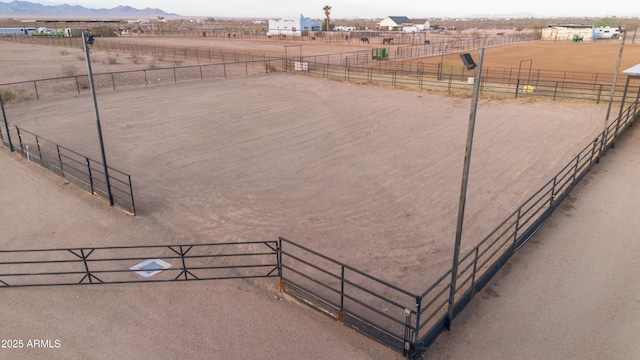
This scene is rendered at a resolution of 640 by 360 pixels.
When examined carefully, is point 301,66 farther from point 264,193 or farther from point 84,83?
point 264,193

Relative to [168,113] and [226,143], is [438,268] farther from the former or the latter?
[168,113]

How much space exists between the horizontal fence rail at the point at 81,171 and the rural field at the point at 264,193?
357 mm

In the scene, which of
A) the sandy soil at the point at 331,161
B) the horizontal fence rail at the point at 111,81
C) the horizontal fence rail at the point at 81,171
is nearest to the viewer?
the sandy soil at the point at 331,161

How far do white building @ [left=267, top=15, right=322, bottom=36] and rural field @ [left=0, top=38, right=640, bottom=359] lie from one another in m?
81.5

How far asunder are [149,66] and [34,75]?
10841 mm

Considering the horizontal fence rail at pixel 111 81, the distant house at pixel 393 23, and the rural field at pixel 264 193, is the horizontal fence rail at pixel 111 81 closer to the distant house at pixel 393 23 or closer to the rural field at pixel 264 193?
the rural field at pixel 264 193

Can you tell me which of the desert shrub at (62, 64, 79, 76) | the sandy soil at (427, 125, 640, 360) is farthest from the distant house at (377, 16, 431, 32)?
the sandy soil at (427, 125, 640, 360)

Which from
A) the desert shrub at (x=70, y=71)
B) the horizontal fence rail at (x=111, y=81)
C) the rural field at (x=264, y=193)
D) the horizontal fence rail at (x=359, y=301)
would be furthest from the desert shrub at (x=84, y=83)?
the horizontal fence rail at (x=359, y=301)

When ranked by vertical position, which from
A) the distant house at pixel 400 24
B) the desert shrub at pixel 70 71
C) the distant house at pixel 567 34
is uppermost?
the distant house at pixel 400 24

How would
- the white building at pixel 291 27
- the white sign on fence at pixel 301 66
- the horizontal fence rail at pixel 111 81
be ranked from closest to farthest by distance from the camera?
the horizontal fence rail at pixel 111 81, the white sign on fence at pixel 301 66, the white building at pixel 291 27

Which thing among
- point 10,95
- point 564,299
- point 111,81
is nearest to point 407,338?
point 564,299

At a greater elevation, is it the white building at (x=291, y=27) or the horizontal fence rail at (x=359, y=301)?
the white building at (x=291, y=27)

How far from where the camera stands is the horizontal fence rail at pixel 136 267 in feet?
32.8

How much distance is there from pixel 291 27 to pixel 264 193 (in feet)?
343
